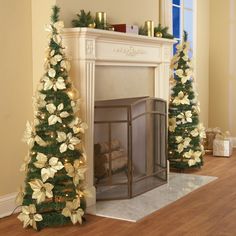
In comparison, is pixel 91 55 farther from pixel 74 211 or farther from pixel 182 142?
pixel 182 142

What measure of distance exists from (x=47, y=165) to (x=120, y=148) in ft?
3.48

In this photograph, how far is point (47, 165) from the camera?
3701 millimetres

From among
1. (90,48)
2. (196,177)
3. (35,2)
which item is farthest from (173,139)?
(35,2)

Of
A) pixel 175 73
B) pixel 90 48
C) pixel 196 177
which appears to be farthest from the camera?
pixel 175 73

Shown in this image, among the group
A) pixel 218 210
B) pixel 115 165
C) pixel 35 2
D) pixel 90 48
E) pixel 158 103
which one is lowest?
pixel 218 210

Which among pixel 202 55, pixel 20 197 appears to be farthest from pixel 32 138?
pixel 202 55

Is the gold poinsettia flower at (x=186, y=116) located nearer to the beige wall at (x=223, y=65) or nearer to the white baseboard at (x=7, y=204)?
the beige wall at (x=223, y=65)

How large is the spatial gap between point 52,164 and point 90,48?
1098 millimetres

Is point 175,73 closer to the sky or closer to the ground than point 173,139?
closer to the sky

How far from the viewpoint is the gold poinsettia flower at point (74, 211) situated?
3.73 metres

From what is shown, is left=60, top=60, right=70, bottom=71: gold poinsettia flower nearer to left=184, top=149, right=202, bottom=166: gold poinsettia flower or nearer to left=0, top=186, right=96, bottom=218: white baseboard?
left=0, top=186, right=96, bottom=218: white baseboard

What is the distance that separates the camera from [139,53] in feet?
16.3

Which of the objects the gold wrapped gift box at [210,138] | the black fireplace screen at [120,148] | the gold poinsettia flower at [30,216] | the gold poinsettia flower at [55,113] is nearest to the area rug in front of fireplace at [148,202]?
the black fireplace screen at [120,148]

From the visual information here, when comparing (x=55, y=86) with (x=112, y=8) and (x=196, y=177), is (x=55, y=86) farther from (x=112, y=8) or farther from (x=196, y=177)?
(x=196, y=177)
